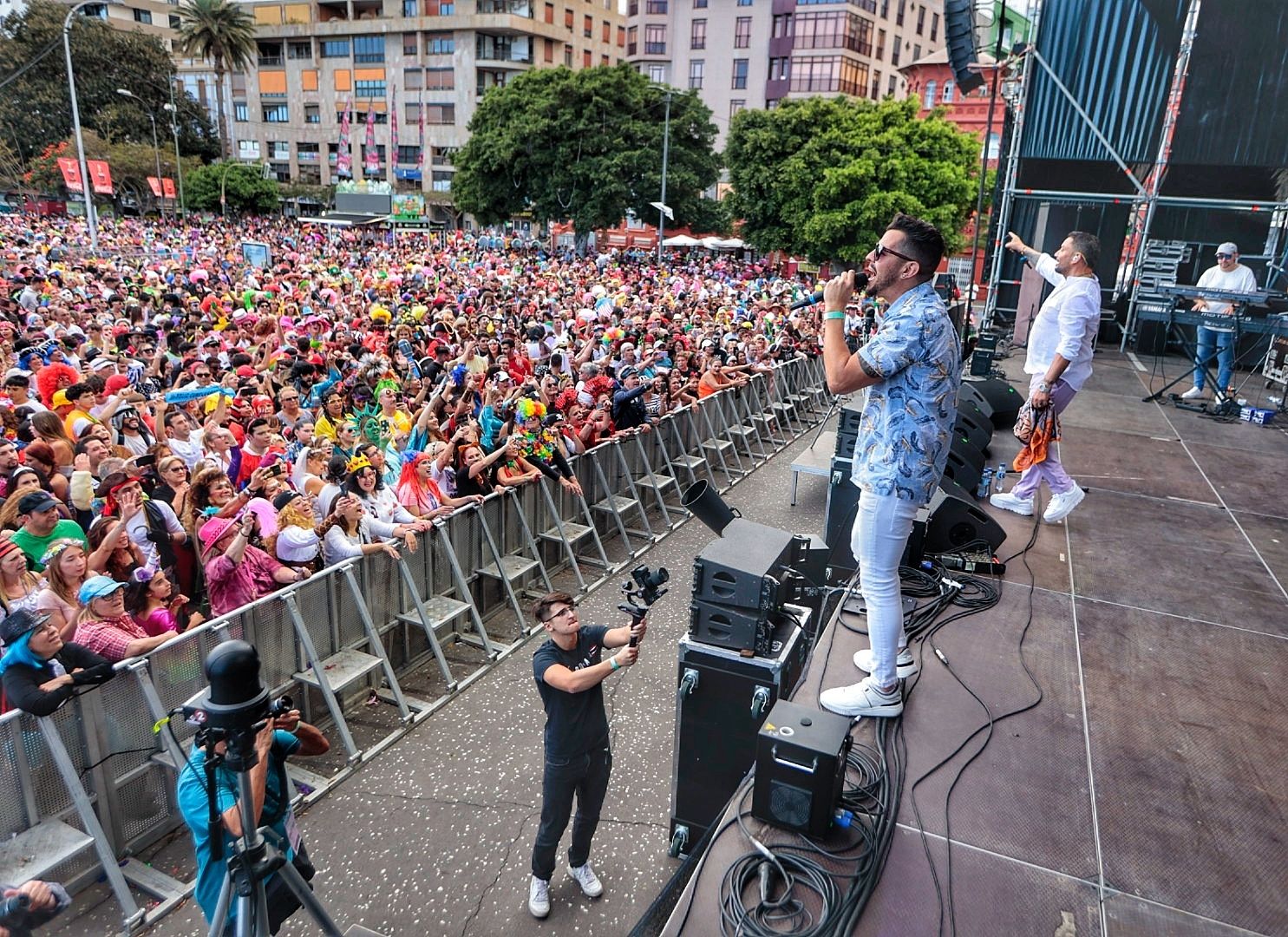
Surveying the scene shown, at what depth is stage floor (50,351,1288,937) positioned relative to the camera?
2891 mm

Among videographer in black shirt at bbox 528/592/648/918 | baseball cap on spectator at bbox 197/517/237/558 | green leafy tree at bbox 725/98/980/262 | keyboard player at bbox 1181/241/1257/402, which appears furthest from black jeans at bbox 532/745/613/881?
green leafy tree at bbox 725/98/980/262

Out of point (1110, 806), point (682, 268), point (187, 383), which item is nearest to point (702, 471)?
point (187, 383)

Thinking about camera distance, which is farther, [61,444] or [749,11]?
[749,11]

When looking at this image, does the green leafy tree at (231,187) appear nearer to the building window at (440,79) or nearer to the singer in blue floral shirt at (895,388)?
the building window at (440,79)

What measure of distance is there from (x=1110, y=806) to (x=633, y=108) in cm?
4425

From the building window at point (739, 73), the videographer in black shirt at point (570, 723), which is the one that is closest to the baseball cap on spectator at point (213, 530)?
the videographer in black shirt at point (570, 723)

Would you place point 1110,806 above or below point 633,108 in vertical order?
below

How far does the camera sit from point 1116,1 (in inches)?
598

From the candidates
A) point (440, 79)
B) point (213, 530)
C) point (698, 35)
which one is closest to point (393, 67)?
point (440, 79)

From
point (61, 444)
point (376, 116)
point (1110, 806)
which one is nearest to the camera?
point (1110, 806)

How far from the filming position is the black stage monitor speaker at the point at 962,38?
568 inches

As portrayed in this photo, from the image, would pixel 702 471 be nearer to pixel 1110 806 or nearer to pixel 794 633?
pixel 794 633

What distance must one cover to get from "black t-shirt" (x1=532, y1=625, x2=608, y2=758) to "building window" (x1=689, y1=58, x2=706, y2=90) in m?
68.9

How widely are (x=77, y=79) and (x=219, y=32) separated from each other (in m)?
11.2
